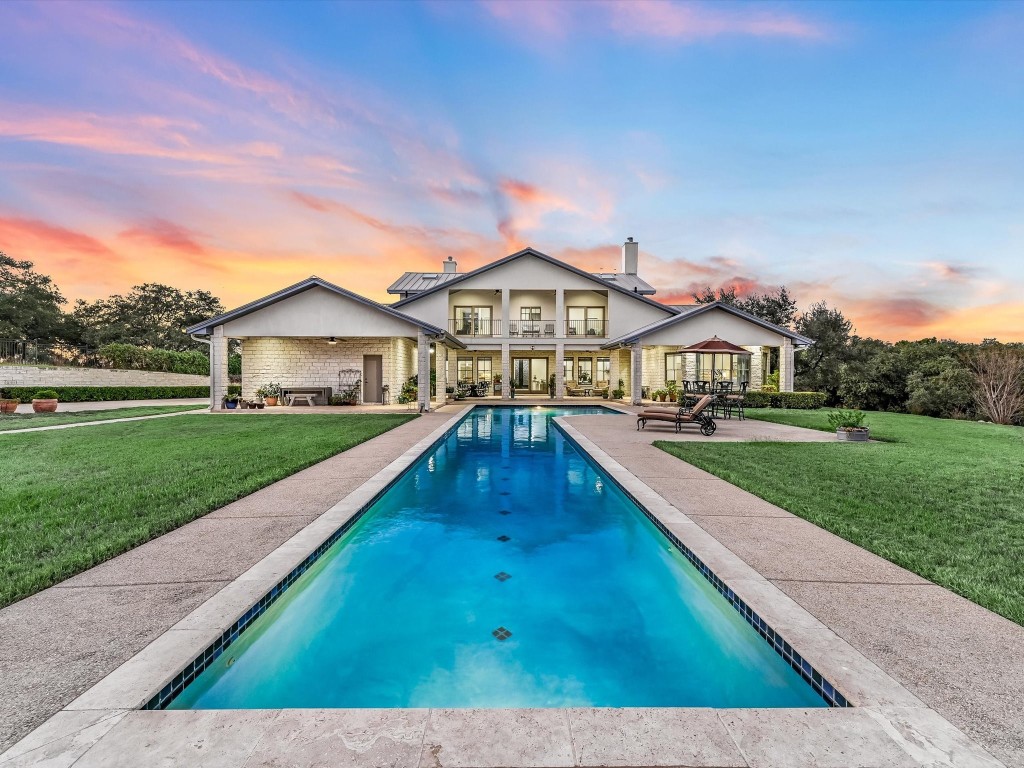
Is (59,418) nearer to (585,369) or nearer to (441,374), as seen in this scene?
(441,374)

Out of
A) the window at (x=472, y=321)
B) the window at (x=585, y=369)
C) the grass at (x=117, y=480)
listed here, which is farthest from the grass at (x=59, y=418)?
the window at (x=585, y=369)

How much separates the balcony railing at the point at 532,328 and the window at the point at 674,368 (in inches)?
255

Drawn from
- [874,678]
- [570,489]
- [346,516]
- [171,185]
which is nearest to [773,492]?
[570,489]

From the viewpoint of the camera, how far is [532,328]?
2711 centimetres

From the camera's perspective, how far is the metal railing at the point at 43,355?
26.2 metres

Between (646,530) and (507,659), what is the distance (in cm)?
256

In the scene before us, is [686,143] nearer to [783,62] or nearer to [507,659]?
[783,62]

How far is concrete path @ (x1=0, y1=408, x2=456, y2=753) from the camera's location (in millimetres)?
2197

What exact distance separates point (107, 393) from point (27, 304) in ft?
68.5

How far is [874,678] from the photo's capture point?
2250 millimetres

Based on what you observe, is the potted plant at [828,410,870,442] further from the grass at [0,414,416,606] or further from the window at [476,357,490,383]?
the window at [476,357,490,383]

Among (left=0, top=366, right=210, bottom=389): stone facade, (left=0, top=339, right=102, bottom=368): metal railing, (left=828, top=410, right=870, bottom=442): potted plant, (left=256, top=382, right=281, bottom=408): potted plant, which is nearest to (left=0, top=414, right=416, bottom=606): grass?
(left=256, top=382, right=281, bottom=408): potted plant

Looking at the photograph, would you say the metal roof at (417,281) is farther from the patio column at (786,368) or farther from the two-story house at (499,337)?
the patio column at (786,368)

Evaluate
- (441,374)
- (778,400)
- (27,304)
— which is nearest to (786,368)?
(778,400)
